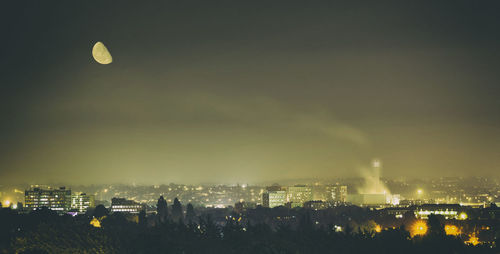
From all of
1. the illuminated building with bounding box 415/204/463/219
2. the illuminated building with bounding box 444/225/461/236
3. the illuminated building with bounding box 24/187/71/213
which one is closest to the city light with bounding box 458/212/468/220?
the illuminated building with bounding box 415/204/463/219

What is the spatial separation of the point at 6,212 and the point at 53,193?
11239 cm

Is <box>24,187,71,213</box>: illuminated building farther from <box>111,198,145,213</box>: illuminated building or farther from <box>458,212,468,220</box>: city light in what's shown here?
<box>458,212,468,220</box>: city light

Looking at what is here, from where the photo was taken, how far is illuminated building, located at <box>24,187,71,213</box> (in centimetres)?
18775

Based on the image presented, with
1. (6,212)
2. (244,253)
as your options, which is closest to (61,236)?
(244,253)

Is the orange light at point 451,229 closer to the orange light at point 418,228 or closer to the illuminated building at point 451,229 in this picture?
the illuminated building at point 451,229

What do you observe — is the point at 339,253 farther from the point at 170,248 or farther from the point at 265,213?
the point at 265,213

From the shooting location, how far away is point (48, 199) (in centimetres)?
18938

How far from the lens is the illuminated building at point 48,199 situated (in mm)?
187750

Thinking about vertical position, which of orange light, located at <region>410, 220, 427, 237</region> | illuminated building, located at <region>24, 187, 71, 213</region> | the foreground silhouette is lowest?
orange light, located at <region>410, 220, 427, 237</region>

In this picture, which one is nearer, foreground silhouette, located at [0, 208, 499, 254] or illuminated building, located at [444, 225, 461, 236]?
foreground silhouette, located at [0, 208, 499, 254]

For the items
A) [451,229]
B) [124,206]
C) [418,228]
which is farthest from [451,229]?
[124,206]

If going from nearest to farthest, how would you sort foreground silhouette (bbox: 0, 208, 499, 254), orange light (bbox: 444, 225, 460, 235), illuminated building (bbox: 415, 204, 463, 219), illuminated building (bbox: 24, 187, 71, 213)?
foreground silhouette (bbox: 0, 208, 499, 254) → orange light (bbox: 444, 225, 460, 235) → illuminated building (bbox: 415, 204, 463, 219) → illuminated building (bbox: 24, 187, 71, 213)

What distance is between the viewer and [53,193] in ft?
626

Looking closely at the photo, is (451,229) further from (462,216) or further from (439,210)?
(439,210)
